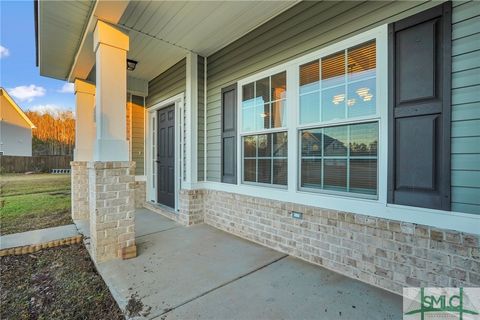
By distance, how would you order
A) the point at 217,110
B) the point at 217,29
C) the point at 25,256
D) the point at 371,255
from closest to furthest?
the point at 371,255
the point at 25,256
the point at 217,29
the point at 217,110

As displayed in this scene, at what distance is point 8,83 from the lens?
1409 centimetres

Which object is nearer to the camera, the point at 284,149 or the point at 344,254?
the point at 344,254

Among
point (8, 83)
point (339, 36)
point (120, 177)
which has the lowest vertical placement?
point (120, 177)

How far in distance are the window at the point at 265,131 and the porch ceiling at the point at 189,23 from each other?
796 mm

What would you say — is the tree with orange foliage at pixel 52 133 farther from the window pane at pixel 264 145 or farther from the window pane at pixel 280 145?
the window pane at pixel 280 145

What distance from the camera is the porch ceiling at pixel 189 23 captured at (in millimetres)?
2688

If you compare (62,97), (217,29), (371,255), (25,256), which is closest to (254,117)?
(217,29)

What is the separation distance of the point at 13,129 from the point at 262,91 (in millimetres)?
21670

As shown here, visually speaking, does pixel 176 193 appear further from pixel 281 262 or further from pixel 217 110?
pixel 281 262

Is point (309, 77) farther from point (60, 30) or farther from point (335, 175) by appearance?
point (60, 30)

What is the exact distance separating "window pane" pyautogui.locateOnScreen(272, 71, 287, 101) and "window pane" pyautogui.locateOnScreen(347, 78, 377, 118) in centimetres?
85

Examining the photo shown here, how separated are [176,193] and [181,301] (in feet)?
9.36

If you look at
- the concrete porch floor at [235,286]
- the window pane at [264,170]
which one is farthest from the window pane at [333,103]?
the concrete porch floor at [235,286]

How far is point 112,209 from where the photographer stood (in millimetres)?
2629
